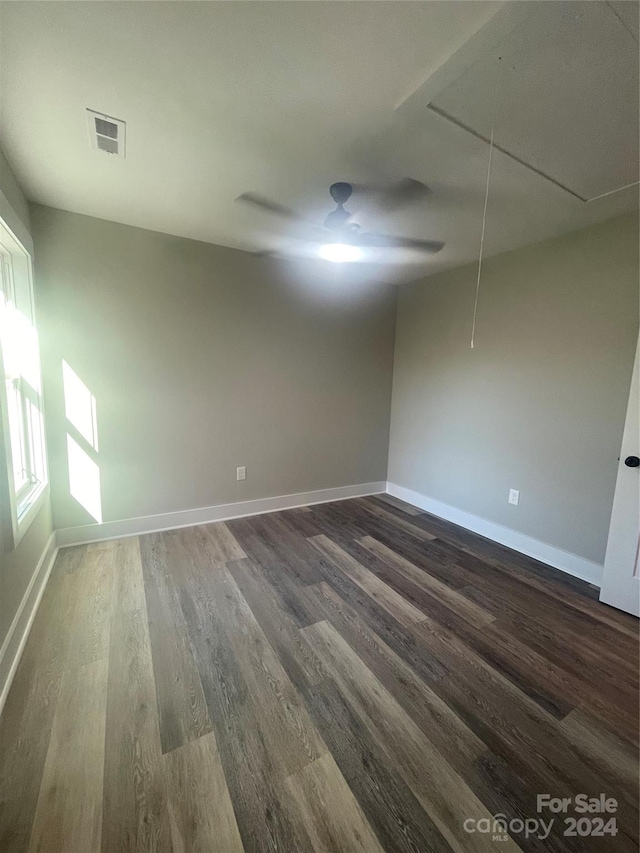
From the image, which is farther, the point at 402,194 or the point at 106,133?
the point at 402,194

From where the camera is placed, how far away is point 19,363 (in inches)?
85.6

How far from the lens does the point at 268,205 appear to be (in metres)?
2.20

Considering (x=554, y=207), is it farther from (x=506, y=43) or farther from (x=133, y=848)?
(x=133, y=848)

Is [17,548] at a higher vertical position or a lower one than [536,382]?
lower

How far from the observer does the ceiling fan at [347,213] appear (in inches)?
76.2

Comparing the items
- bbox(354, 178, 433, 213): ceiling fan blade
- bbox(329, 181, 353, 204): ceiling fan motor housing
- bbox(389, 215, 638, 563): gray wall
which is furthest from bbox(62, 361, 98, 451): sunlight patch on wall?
bbox(389, 215, 638, 563): gray wall

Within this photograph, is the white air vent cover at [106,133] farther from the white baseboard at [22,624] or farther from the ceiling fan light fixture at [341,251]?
the white baseboard at [22,624]

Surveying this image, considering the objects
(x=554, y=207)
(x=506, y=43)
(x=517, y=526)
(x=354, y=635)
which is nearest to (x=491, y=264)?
(x=554, y=207)

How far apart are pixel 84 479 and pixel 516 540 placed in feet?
11.7

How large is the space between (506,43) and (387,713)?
253 cm

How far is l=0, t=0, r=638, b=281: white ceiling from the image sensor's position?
109 cm

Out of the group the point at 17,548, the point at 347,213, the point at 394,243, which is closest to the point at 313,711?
the point at 17,548

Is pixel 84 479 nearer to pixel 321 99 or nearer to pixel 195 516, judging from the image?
pixel 195 516

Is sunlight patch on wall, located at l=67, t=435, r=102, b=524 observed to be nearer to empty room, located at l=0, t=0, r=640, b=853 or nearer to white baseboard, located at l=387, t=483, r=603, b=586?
empty room, located at l=0, t=0, r=640, b=853
